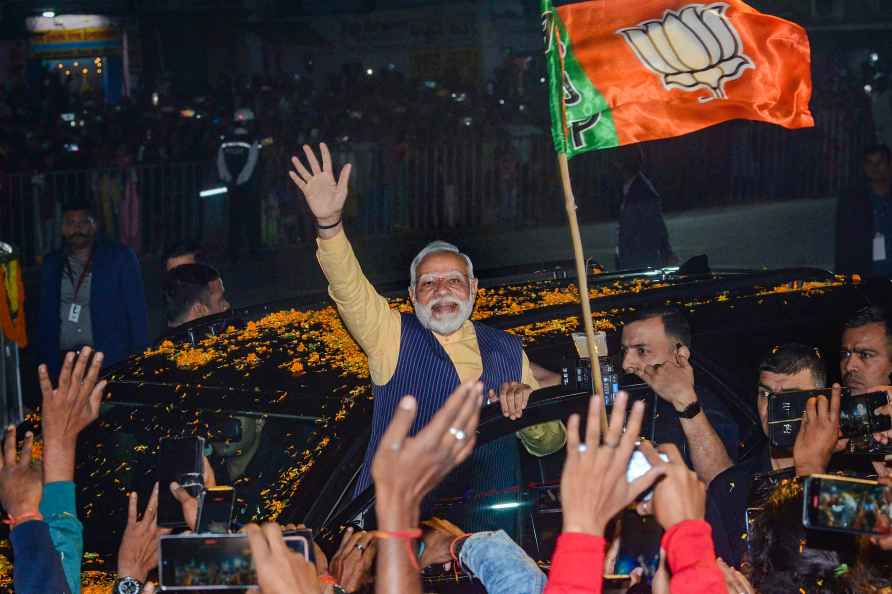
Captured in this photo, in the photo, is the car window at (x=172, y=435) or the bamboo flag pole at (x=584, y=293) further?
the car window at (x=172, y=435)

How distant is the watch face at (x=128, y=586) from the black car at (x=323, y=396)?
599 mm

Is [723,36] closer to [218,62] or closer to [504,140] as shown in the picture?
[504,140]

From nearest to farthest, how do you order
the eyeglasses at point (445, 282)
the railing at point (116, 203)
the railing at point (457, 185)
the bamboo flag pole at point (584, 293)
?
the bamboo flag pole at point (584, 293) < the eyeglasses at point (445, 282) < the railing at point (116, 203) < the railing at point (457, 185)

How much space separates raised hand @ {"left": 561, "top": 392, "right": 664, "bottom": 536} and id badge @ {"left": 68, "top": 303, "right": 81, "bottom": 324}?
19.0ft

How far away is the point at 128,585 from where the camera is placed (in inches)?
150

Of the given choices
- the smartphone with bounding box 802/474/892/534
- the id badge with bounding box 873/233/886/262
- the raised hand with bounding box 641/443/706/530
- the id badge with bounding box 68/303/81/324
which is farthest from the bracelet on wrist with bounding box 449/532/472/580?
the id badge with bounding box 873/233/886/262

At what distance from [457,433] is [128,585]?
149 centimetres

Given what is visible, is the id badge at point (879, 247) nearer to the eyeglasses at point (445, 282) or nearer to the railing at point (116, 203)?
the eyeglasses at point (445, 282)

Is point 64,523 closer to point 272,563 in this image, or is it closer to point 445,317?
point 272,563

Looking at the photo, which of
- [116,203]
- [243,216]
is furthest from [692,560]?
[116,203]

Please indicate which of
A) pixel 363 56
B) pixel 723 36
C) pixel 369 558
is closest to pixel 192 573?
pixel 369 558

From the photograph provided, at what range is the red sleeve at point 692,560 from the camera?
2.88 m

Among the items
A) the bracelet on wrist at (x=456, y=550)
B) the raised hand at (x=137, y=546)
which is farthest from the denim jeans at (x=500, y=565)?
the raised hand at (x=137, y=546)

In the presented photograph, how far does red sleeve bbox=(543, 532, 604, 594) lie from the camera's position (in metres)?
2.79
